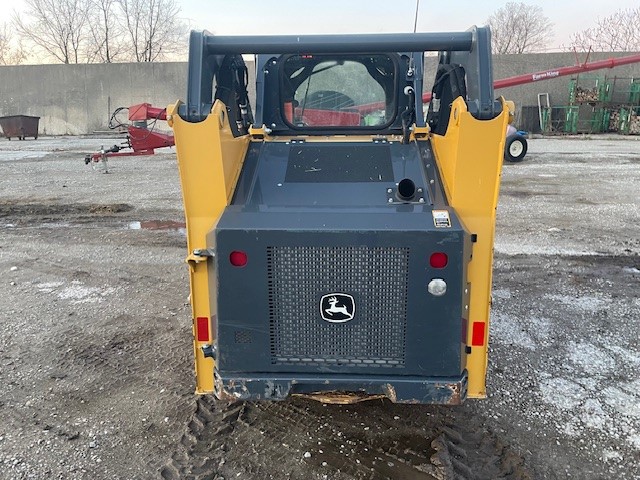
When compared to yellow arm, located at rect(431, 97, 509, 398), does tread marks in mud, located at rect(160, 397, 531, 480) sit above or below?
below

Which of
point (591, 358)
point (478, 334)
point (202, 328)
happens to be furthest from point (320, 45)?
point (591, 358)

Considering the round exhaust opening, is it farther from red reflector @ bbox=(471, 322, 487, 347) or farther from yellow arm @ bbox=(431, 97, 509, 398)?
red reflector @ bbox=(471, 322, 487, 347)

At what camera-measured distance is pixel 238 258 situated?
2.70 metres

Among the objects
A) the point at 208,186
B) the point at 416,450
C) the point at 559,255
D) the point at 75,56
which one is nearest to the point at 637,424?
the point at 416,450

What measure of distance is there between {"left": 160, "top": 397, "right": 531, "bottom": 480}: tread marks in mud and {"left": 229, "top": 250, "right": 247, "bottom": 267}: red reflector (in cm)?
109

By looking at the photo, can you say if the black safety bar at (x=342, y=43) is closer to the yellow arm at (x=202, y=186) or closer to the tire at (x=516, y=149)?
the yellow arm at (x=202, y=186)

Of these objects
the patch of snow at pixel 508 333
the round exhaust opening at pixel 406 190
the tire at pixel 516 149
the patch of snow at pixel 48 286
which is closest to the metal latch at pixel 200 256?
the round exhaust opening at pixel 406 190

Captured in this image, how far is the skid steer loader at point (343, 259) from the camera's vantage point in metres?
2.67

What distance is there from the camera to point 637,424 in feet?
10.7

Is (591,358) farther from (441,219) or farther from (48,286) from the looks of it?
(48,286)

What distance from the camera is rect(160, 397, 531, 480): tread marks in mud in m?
2.88

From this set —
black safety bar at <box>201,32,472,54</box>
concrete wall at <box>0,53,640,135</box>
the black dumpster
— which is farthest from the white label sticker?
concrete wall at <box>0,53,640,135</box>

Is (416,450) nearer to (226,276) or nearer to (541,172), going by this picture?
(226,276)

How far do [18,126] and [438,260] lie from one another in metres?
27.3
